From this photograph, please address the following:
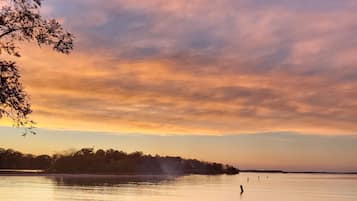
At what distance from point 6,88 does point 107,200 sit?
204 feet

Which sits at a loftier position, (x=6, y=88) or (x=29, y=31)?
(x=29, y=31)

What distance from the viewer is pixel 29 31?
1948cm

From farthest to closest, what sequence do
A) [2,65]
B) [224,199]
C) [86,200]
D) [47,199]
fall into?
[224,199] < [47,199] < [86,200] < [2,65]

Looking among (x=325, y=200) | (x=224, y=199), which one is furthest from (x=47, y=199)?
(x=325, y=200)

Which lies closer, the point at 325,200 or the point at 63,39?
the point at 63,39

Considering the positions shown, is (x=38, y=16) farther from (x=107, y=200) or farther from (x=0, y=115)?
(x=107, y=200)

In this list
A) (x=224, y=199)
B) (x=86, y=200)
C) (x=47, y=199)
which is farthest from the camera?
(x=224, y=199)

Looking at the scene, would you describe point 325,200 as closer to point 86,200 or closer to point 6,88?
point 86,200

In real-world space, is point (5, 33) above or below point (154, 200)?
above

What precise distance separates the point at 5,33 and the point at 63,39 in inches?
75.8

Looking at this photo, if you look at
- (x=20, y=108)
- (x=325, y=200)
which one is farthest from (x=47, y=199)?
(x=20, y=108)

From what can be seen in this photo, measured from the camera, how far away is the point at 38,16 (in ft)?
63.6

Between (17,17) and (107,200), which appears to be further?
(107,200)

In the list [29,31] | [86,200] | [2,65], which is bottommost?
[86,200]
